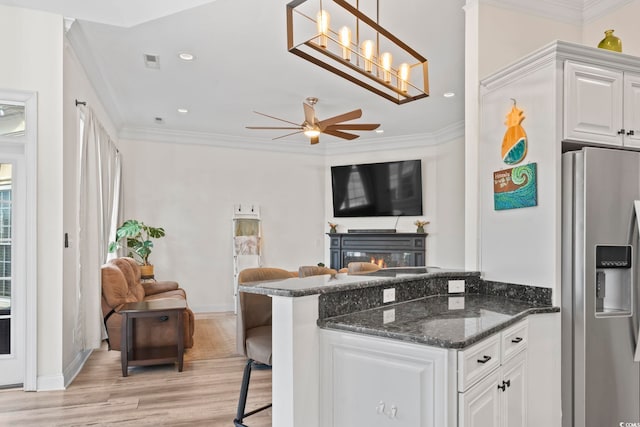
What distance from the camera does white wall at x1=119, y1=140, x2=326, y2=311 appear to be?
686cm

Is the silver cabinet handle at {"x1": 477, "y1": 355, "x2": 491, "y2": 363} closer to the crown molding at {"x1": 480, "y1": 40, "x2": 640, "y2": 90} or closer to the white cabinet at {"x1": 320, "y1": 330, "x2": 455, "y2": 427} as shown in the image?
the white cabinet at {"x1": 320, "y1": 330, "x2": 455, "y2": 427}

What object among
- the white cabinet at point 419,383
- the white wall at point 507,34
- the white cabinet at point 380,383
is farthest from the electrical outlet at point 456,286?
the white wall at point 507,34

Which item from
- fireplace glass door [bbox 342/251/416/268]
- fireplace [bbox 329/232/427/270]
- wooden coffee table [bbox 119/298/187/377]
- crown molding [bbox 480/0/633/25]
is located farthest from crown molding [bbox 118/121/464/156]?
wooden coffee table [bbox 119/298/187/377]

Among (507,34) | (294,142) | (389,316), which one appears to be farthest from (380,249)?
(389,316)

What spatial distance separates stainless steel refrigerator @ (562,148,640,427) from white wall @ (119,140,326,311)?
18.9ft

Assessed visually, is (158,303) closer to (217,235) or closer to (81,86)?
(81,86)

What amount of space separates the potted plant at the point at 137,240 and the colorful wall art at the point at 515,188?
484 cm

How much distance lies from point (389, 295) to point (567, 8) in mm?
Result: 2576

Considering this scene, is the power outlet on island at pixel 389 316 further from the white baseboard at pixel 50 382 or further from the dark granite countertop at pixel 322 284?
the white baseboard at pixel 50 382

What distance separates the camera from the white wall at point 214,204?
6.86m

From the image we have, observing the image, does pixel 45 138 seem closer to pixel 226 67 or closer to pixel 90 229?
pixel 90 229

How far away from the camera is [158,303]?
168 inches

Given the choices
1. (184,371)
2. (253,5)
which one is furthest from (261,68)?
(184,371)

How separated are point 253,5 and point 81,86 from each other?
2.12 metres
